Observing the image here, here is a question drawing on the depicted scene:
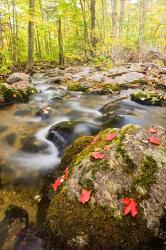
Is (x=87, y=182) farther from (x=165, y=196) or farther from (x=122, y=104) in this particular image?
(x=122, y=104)

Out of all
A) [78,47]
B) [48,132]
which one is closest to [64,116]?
[48,132]

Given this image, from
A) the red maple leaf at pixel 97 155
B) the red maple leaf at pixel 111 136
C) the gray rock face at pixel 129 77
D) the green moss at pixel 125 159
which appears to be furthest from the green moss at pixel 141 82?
the red maple leaf at pixel 97 155

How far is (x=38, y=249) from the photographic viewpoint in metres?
2.52

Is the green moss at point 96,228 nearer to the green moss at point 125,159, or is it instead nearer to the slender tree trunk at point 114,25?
the green moss at point 125,159

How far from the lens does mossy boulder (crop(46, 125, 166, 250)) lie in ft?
7.72

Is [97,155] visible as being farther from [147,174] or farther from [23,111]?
[23,111]

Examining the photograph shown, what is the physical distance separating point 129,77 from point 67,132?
249 inches

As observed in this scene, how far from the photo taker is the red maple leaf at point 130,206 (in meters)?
2.38

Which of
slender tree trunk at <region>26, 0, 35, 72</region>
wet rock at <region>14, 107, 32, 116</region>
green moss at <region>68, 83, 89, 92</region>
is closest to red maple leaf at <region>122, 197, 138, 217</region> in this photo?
wet rock at <region>14, 107, 32, 116</region>

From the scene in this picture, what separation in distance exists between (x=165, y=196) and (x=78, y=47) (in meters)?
18.2

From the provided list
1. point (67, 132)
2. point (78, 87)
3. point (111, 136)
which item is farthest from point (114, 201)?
point (78, 87)

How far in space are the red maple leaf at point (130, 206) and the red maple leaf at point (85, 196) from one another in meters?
0.35

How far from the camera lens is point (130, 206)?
2430 mm

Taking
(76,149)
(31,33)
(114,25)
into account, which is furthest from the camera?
(114,25)
